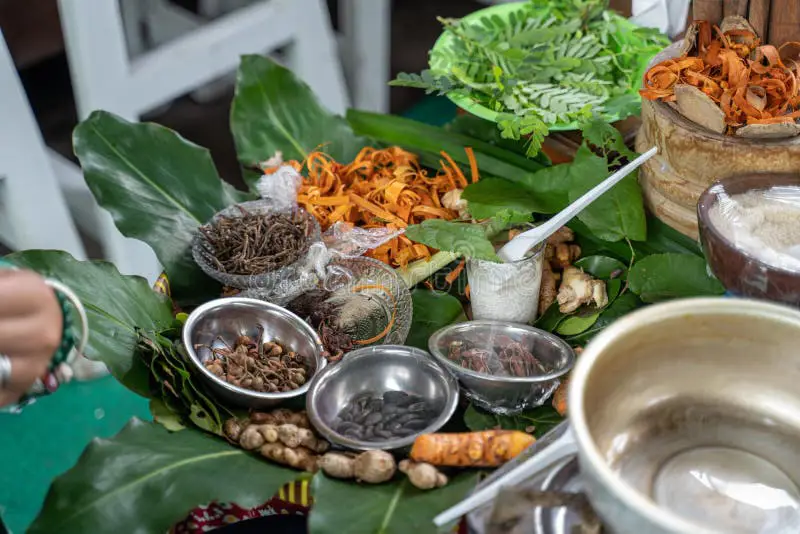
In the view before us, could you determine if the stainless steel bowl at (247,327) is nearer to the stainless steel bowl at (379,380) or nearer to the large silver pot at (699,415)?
the stainless steel bowl at (379,380)

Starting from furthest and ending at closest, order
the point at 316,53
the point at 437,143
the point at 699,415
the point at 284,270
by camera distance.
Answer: the point at 316,53 < the point at 437,143 < the point at 284,270 < the point at 699,415

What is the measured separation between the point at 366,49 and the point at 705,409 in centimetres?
229

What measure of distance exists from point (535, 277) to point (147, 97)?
4.71 ft

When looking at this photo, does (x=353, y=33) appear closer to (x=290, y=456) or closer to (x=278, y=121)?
(x=278, y=121)

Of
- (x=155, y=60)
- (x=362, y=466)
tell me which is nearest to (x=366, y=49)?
(x=155, y=60)

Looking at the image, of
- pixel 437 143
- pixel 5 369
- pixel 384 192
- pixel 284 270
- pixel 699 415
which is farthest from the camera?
pixel 437 143

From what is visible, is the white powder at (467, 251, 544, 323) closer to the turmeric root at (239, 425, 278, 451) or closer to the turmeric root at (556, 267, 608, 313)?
the turmeric root at (556, 267, 608, 313)

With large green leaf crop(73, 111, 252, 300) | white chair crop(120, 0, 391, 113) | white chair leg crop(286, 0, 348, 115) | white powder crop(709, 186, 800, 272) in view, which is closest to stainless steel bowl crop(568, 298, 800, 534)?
white powder crop(709, 186, 800, 272)

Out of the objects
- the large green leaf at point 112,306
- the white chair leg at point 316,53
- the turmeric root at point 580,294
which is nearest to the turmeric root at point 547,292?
the turmeric root at point 580,294

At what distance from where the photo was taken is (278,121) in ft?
5.52

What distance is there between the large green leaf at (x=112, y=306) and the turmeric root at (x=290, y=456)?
238 mm

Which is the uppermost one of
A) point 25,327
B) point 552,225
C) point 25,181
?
point 25,327

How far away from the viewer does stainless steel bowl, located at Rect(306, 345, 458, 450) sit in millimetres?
1166

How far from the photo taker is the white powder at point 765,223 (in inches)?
40.3
